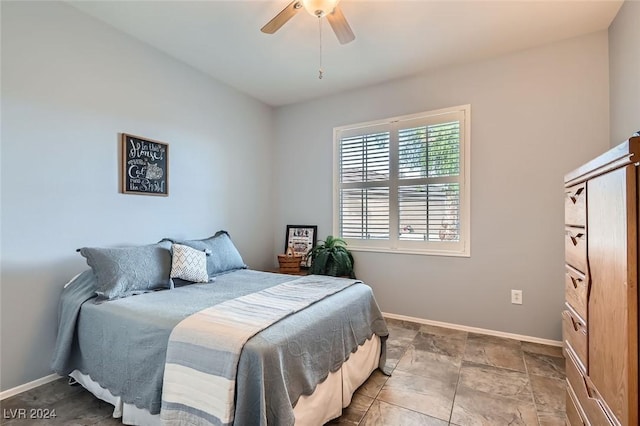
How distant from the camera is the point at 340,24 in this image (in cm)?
198

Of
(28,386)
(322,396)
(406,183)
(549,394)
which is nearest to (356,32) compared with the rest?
(406,183)

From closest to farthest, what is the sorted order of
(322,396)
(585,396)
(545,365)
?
1. (585,396)
2. (322,396)
3. (545,365)

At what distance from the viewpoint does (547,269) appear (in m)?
2.68

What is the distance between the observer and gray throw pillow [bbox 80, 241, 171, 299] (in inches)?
76.4

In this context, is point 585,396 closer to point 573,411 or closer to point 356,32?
point 573,411

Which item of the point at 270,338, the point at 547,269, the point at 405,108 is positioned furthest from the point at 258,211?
the point at 547,269

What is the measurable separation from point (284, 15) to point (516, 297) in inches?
118

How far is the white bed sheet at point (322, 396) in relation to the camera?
58.6 inches

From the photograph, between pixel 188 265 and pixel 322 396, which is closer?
pixel 322 396

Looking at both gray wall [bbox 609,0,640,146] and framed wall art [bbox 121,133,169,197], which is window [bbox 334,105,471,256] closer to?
gray wall [bbox 609,0,640,146]

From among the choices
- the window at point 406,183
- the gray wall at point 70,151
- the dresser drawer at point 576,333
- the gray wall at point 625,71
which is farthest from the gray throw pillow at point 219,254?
the gray wall at point 625,71

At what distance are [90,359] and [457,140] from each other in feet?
11.1

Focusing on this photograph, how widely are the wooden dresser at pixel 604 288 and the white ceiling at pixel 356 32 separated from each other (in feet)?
5.42

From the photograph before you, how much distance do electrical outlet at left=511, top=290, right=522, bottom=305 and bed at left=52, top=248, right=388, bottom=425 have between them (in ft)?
4.71
